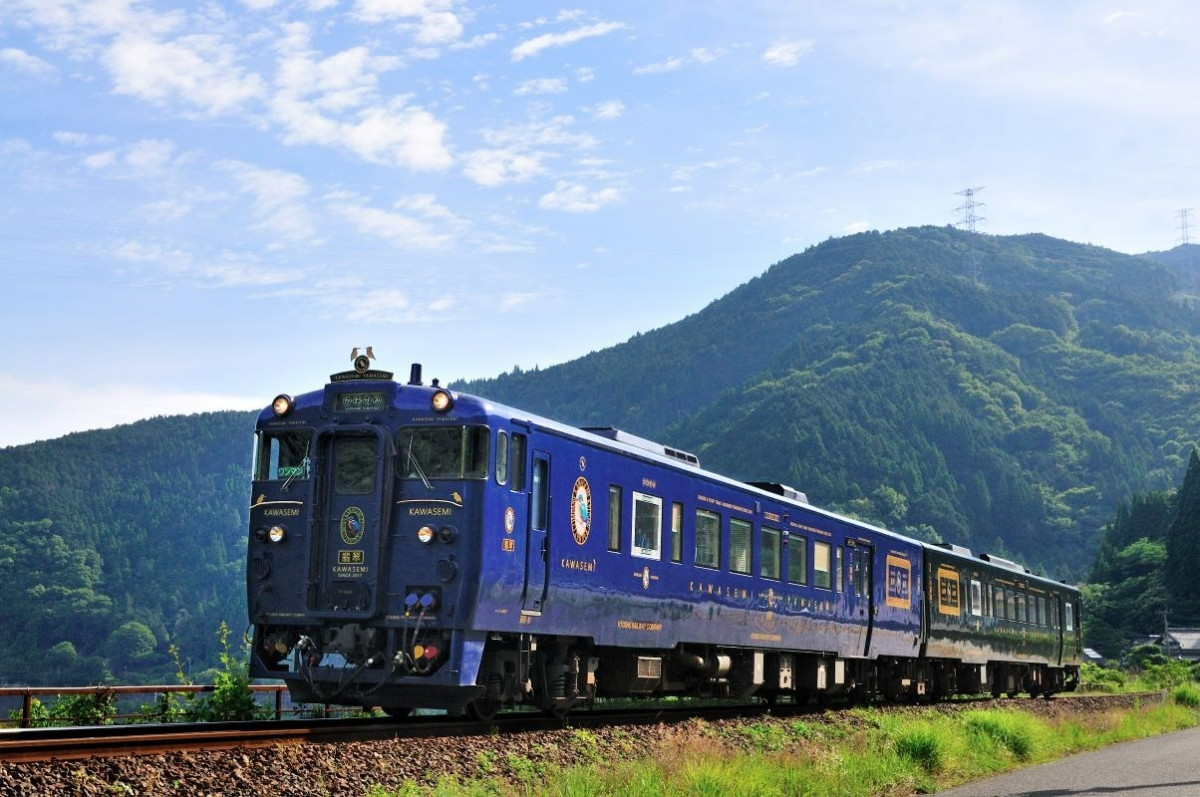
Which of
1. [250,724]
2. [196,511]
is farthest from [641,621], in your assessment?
[196,511]

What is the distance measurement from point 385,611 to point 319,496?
1632mm

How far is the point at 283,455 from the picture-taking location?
15.5 metres

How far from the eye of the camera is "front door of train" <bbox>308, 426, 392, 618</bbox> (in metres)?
14.5

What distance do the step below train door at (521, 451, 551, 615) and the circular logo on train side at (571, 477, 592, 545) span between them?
0.62m

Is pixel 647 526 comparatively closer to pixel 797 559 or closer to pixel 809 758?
pixel 809 758

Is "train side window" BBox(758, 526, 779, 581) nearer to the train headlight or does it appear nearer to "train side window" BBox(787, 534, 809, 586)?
Answer: "train side window" BBox(787, 534, 809, 586)

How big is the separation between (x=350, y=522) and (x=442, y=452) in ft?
4.34

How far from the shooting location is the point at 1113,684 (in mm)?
52812

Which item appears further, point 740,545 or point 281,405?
point 740,545

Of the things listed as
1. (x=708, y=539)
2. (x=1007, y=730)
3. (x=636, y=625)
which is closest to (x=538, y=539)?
(x=636, y=625)

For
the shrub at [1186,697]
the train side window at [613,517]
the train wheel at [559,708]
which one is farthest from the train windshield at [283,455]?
the shrub at [1186,697]

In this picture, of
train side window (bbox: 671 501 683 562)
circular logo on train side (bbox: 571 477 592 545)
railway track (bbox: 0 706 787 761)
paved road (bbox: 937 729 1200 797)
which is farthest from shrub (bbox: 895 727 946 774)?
circular logo on train side (bbox: 571 477 592 545)

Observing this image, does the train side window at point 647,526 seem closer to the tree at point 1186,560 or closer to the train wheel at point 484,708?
the train wheel at point 484,708

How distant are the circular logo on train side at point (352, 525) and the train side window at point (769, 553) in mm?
8728
